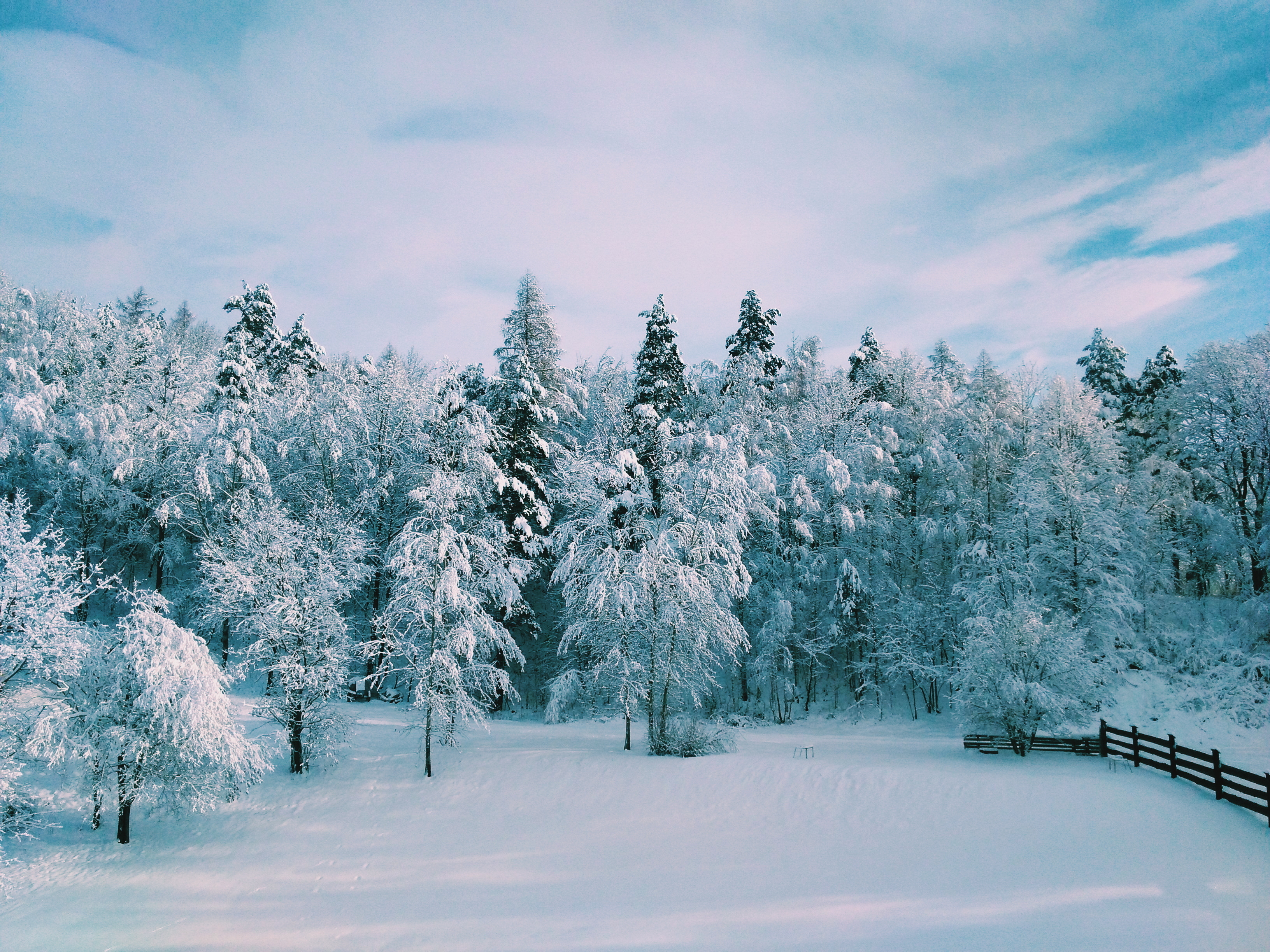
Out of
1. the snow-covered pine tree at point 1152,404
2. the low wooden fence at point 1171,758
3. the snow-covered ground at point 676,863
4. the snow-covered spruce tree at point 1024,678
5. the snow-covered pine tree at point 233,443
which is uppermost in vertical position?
the snow-covered pine tree at point 1152,404

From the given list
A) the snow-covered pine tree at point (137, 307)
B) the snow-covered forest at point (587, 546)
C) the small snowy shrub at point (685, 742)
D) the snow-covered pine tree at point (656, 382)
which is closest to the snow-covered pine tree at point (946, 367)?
the snow-covered forest at point (587, 546)

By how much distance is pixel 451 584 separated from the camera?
69.3 feet

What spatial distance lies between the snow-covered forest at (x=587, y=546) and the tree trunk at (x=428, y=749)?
0.17 meters

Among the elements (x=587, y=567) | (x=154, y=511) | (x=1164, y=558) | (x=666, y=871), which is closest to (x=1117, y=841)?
(x=666, y=871)

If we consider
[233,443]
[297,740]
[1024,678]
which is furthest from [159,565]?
[1024,678]

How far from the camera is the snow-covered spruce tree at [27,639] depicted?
16.3 metres

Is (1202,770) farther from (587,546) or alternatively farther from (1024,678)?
(587,546)

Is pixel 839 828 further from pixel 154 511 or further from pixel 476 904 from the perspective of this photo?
pixel 154 511

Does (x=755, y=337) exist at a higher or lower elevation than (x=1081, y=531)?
higher

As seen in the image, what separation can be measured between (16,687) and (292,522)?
8.32 m

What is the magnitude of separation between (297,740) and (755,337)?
85.1 ft

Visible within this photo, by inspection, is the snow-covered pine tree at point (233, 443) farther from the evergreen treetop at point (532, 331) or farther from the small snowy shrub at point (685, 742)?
the small snowy shrub at point (685, 742)

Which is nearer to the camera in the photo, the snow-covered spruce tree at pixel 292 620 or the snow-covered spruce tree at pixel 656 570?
the snow-covered spruce tree at pixel 292 620

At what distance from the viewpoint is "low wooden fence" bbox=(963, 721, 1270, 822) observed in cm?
1548
